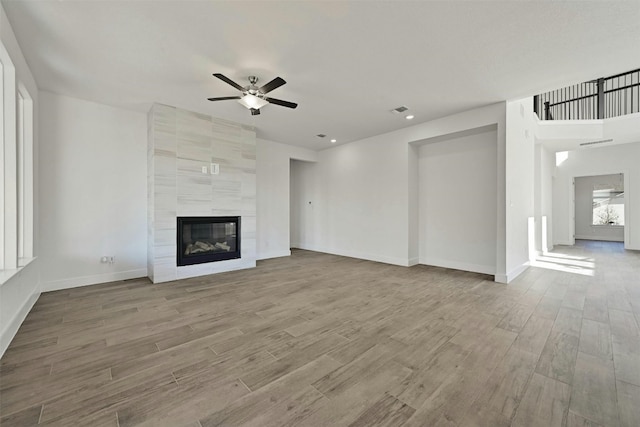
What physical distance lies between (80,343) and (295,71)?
3422 millimetres

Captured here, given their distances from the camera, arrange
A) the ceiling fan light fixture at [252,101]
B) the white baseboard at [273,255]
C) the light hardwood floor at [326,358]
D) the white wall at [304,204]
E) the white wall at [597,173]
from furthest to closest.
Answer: the white wall at [304,204], the white wall at [597,173], the white baseboard at [273,255], the ceiling fan light fixture at [252,101], the light hardwood floor at [326,358]

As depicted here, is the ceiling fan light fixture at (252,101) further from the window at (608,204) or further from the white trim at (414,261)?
the window at (608,204)

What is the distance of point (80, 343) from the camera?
218cm

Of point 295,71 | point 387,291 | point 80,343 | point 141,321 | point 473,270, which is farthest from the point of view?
point 473,270

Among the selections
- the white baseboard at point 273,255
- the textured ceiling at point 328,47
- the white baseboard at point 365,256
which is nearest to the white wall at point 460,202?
the white baseboard at point 365,256

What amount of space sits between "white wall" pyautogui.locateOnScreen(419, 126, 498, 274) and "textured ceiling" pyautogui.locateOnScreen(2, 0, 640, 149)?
1122 mm

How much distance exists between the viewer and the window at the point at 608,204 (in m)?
9.60

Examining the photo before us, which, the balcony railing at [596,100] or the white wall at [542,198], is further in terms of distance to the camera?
the white wall at [542,198]

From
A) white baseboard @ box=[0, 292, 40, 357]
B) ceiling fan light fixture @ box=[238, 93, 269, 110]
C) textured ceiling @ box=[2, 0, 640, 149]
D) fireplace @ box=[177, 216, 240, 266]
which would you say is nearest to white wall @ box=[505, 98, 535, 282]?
textured ceiling @ box=[2, 0, 640, 149]

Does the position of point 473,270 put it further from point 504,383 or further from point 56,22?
point 56,22

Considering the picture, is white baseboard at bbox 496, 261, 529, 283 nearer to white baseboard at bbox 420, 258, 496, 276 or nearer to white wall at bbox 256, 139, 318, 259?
white baseboard at bbox 420, 258, 496, 276

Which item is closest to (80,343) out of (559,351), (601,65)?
(559,351)

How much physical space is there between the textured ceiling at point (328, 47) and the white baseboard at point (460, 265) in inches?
Answer: 111

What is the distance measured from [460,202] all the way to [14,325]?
6.17 metres
